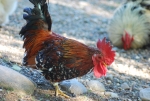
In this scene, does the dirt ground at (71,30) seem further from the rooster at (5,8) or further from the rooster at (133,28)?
the rooster at (133,28)

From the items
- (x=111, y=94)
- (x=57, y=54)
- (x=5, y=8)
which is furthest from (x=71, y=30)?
(x=57, y=54)

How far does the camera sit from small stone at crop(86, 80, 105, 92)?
142 inches

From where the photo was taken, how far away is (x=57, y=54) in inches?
119

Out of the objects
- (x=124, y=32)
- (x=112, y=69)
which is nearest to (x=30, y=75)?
(x=112, y=69)

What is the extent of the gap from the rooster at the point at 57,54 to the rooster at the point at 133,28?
2.59 metres

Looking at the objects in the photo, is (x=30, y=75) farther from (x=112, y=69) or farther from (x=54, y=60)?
(x=112, y=69)

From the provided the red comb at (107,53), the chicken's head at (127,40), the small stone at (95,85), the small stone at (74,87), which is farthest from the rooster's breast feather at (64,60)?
the chicken's head at (127,40)

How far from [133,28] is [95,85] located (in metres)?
2.30

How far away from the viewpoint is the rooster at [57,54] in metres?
3.00

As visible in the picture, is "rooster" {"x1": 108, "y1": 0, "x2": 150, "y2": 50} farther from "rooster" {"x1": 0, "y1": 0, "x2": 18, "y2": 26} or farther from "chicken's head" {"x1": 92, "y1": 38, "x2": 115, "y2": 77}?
"chicken's head" {"x1": 92, "y1": 38, "x2": 115, "y2": 77}

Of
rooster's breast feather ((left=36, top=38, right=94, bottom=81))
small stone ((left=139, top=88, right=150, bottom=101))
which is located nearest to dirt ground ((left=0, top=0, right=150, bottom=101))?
small stone ((left=139, top=88, right=150, bottom=101))

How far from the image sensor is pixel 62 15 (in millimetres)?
7223

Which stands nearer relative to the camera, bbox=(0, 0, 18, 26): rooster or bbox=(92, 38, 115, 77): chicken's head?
bbox=(92, 38, 115, 77): chicken's head

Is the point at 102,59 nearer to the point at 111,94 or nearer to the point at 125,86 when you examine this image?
the point at 111,94
